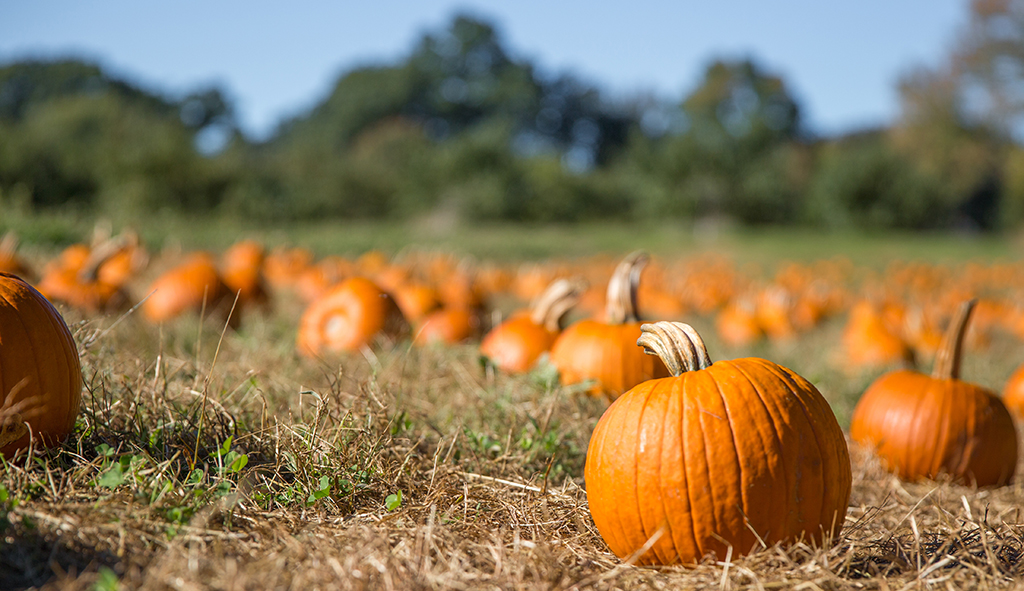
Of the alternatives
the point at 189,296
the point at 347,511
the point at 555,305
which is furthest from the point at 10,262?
the point at 347,511

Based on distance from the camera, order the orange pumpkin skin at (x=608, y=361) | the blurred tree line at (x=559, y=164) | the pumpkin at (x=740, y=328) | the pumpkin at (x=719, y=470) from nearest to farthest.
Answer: the pumpkin at (x=719, y=470) → the orange pumpkin skin at (x=608, y=361) → the pumpkin at (x=740, y=328) → the blurred tree line at (x=559, y=164)

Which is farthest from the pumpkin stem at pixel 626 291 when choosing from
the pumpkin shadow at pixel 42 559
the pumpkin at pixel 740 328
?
the pumpkin at pixel 740 328

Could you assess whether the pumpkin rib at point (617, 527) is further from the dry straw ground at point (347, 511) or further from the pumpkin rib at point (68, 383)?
the pumpkin rib at point (68, 383)

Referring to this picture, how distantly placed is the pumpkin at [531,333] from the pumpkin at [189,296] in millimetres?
2107

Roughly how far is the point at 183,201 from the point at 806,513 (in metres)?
20.5

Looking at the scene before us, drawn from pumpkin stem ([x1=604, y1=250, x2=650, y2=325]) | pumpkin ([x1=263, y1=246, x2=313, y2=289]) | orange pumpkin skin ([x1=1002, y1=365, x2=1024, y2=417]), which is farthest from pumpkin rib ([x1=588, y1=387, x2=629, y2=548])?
pumpkin ([x1=263, y1=246, x2=313, y2=289])

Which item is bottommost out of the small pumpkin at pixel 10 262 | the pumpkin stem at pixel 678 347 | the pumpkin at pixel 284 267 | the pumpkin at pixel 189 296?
the pumpkin at pixel 284 267

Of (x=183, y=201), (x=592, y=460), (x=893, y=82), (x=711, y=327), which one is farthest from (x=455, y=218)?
(x=592, y=460)

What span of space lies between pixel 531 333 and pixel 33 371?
7.73 ft

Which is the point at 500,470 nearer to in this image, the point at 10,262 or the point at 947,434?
the point at 947,434

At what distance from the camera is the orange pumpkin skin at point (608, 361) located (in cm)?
315

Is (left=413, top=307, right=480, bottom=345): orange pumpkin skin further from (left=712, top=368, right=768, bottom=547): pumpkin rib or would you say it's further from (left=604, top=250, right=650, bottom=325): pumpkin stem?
(left=712, top=368, right=768, bottom=547): pumpkin rib

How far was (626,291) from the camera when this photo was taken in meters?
3.28

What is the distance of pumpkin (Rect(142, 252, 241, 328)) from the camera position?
16.0 ft
